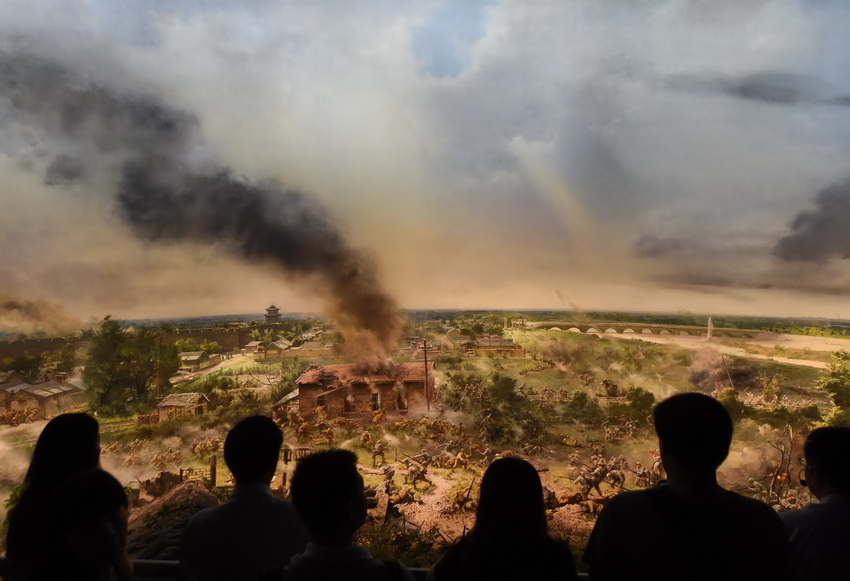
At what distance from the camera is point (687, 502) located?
1.58 meters

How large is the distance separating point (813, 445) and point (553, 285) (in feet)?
9.88

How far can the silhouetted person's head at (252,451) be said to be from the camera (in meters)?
2.05

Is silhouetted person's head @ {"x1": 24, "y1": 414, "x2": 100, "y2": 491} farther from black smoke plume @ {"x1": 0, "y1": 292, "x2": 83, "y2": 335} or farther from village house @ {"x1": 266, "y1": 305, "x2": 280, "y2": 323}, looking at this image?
black smoke plume @ {"x1": 0, "y1": 292, "x2": 83, "y2": 335}

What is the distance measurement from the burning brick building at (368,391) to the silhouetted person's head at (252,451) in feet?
9.30

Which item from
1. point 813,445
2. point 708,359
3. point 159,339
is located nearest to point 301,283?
point 159,339

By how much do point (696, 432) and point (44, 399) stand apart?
6.07m

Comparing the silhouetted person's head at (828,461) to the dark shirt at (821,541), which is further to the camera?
the silhouetted person's head at (828,461)

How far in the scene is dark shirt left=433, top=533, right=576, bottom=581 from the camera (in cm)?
146

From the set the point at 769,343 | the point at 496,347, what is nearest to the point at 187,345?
the point at 496,347

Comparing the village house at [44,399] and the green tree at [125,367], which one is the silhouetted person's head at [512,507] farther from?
the village house at [44,399]

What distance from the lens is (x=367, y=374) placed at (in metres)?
5.04

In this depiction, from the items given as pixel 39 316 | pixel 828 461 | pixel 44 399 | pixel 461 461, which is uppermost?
pixel 39 316

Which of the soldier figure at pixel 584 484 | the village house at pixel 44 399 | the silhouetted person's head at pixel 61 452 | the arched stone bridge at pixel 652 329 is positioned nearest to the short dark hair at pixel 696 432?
the silhouetted person's head at pixel 61 452

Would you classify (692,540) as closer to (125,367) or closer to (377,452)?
(377,452)
